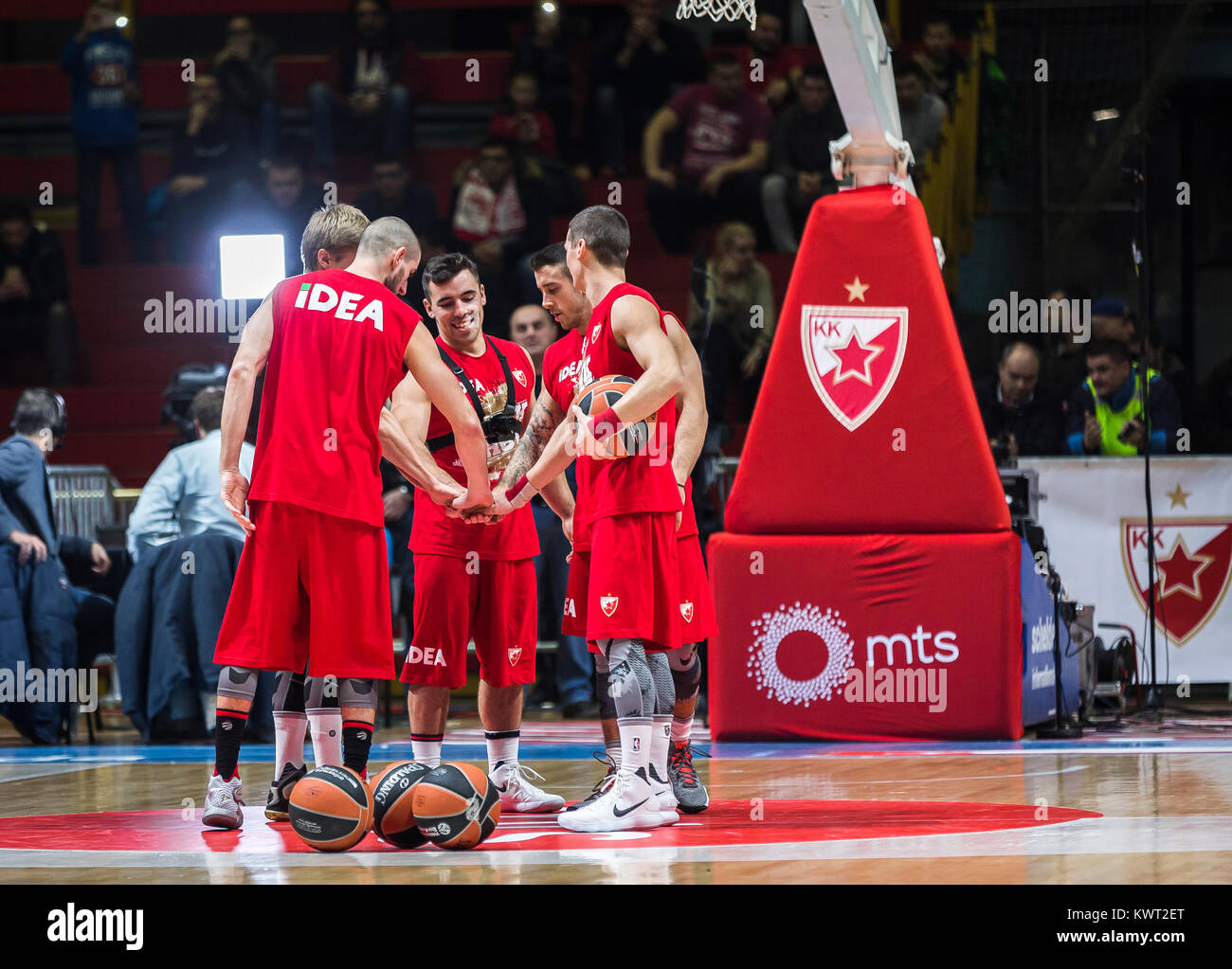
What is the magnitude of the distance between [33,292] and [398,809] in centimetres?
990

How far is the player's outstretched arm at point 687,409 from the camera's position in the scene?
513 centimetres

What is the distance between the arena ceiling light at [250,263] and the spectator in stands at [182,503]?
1499mm

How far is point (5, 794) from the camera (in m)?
6.16

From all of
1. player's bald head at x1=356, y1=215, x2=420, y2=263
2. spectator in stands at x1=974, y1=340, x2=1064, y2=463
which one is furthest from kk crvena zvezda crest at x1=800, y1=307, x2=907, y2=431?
player's bald head at x1=356, y1=215, x2=420, y2=263

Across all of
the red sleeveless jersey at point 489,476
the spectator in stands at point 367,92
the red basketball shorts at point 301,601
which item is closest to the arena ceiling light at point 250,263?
the spectator in stands at point 367,92

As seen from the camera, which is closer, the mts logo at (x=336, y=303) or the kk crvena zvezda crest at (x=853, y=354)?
the mts logo at (x=336, y=303)

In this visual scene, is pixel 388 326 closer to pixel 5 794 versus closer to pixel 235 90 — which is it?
pixel 5 794

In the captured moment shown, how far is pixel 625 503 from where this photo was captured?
Answer: 190 inches

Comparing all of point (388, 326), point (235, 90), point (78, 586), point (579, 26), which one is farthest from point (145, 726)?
point (579, 26)

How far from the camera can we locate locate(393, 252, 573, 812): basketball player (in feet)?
17.3

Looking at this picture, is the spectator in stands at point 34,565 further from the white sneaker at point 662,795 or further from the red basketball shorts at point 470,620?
the white sneaker at point 662,795

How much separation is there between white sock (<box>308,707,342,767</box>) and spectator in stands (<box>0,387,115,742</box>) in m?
4.01

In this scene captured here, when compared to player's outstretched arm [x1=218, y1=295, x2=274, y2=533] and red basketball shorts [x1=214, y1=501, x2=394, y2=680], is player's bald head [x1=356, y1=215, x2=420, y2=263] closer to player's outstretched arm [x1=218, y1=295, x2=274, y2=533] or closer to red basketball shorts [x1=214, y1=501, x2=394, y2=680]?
player's outstretched arm [x1=218, y1=295, x2=274, y2=533]

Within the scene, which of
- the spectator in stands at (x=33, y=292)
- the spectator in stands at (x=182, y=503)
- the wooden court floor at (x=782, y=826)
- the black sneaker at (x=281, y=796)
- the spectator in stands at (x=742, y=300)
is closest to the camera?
the wooden court floor at (x=782, y=826)
